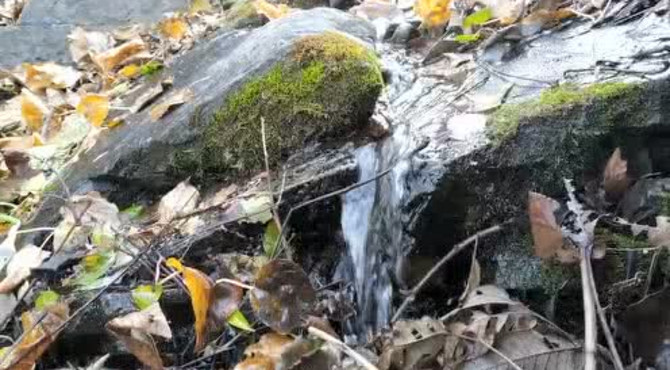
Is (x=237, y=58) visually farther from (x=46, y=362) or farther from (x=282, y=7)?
(x=46, y=362)

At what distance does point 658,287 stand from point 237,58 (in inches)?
73.6

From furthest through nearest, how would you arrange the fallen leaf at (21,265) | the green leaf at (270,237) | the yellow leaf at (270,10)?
the yellow leaf at (270,10), the fallen leaf at (21,265), the green leaf at (270,237)

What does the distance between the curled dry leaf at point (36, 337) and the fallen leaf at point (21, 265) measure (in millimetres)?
287

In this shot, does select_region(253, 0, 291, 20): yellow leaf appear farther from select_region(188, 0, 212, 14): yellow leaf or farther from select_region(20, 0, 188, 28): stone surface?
select_region(20, 0, 188, 28): stone surface

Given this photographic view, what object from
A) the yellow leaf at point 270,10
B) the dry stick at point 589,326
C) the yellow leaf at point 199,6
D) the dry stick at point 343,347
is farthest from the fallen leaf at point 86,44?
the dry stick at point 589,326

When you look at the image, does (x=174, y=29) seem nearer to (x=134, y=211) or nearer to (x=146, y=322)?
(x=134, y=211)

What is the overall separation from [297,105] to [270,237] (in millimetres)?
497

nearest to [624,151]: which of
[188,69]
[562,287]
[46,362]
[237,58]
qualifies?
[562,287]

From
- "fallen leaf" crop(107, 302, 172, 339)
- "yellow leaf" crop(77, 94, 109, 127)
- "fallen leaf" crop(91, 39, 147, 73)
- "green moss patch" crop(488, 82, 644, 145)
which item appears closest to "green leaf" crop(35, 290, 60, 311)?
"fallen leaf" crop(107, 302, 172, 339)

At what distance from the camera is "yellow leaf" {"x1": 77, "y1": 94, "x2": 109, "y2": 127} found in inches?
130

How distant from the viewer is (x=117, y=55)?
4285mm

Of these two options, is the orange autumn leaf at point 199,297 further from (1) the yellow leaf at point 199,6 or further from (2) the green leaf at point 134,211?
(1) the yellow leaf at point 199,6

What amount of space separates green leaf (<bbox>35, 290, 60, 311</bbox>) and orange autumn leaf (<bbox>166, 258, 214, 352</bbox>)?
0.47m

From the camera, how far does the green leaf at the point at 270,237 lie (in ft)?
7.59
